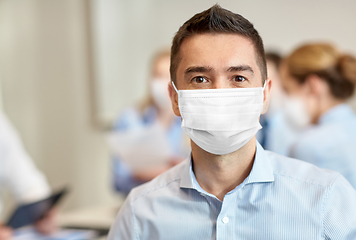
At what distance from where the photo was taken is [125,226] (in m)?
1.05

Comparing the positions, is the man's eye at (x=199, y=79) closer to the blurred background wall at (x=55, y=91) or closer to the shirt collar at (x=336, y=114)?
the shirt collar at (x=336, y=114)

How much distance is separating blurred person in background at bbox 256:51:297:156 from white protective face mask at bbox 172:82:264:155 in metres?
1.19

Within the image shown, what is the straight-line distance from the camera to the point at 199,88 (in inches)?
37.6

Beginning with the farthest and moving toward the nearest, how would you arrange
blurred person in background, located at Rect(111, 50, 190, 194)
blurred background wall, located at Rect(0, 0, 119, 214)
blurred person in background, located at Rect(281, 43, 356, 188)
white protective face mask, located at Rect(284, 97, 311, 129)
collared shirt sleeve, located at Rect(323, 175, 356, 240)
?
blurred background wall, located at Rect(0, 0, 119, 214)
white protective face mask, located at Rect(284, 97, 311, 129)
blurred person in background, located at Rect(111, 50, 190, 194)
blurred person in background, located at Rect(281, 43, 356, 188)
collared shirt sleeve, located at Rect(323, 175, 356, 240)

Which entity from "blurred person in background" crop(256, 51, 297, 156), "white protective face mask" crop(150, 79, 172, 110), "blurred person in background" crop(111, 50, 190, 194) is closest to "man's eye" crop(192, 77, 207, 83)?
"blurred person in background" crop(111, 50, 190, 194)

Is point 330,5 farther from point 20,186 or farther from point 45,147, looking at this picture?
point 45,147

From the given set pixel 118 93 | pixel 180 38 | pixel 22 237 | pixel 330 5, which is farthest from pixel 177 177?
pixel 118 93

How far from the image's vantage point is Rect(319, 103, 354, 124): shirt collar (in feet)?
6.41

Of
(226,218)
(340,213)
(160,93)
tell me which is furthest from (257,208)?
(160,93)

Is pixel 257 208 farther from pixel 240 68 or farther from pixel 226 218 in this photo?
pixel 240 68

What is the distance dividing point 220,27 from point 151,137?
3.96 ft

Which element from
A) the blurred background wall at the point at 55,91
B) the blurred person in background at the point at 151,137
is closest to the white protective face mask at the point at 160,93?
the blurred person in background at the point at 151,137

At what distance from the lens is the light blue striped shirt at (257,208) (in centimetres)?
91

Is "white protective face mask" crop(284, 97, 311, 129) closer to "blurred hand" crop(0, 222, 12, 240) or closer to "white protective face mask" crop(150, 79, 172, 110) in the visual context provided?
"white protective face mask" crop(150, 79, 172, 110)
